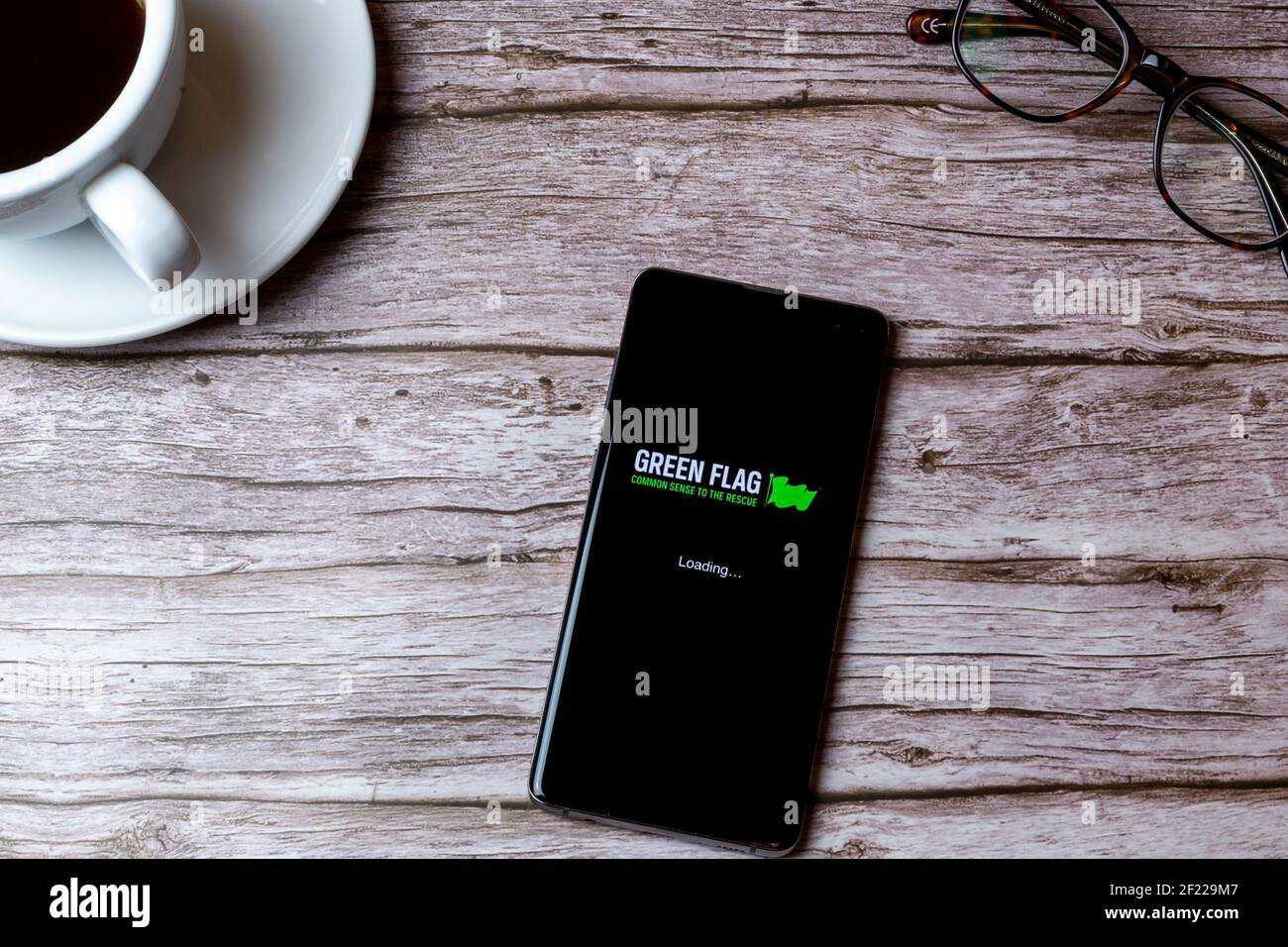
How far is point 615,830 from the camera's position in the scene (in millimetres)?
693

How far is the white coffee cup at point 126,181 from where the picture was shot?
1.69 feet

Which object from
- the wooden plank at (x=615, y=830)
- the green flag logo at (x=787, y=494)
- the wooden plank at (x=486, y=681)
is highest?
the green flag logo at (x=787, y=494)

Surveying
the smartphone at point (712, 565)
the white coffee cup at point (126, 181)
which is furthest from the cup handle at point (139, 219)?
the smartphone at point (712, 565)

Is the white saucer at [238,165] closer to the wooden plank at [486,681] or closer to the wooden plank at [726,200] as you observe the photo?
the wooden plank at [726,200]

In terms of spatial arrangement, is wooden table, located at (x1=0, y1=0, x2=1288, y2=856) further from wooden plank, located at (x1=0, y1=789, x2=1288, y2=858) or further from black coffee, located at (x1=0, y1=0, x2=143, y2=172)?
black coffee, located at (x1=0, y1=0, x2=143, y2=172)

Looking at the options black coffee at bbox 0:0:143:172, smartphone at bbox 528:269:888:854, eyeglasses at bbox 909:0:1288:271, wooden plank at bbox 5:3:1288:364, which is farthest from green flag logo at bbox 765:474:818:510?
black coffee at bbox 0:0:143:172

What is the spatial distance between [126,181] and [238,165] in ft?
0.37

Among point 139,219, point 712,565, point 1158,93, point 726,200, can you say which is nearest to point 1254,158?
point 1158,93

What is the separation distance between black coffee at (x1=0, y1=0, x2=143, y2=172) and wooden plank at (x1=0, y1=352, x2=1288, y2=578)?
182 mm

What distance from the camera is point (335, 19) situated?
2.12 feet

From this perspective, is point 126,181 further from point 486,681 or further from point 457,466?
point 486,681

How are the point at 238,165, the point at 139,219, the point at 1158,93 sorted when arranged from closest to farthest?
the point at 139,219
the point at 238,165
the point at 1158,93

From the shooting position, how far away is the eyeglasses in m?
0.72
